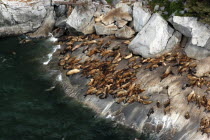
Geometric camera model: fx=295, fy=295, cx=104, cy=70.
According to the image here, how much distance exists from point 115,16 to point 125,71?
839 centimetres

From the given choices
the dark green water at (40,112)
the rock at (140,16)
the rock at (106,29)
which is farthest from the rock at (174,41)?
the dark green water at (40,112)

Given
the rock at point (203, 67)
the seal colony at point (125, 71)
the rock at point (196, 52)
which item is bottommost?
the seal colony at point (125, 71)

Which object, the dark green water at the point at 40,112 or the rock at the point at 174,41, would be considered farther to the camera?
the rock at the point at 174,41

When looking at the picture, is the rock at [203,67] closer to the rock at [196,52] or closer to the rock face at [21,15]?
the rock at [196,52]

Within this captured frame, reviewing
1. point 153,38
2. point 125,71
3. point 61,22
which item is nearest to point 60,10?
point 61,22

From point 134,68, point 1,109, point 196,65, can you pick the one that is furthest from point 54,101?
point 196,65

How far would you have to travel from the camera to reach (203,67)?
23.2 m

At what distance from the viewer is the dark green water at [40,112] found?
1955 centimetres

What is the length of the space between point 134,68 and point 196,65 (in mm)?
4975

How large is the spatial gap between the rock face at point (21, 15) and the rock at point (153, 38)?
1391cm

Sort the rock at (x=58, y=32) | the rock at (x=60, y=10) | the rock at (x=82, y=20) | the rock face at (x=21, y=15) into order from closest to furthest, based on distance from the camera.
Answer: the rock at (x=82, y=20) < the rock at (x=58, y=32) < the rock face at (x=21, y=15) < the rock at (x=60, y=10)

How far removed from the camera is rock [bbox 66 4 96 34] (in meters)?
31.9

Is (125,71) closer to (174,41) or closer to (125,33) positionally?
(174,41)

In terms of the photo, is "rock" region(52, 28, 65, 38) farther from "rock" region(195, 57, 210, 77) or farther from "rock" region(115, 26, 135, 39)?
"rock" region(195, 57, 210, 77)
